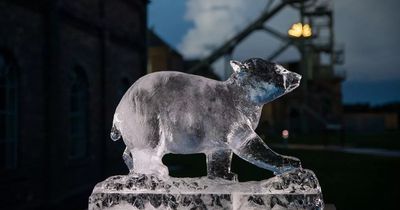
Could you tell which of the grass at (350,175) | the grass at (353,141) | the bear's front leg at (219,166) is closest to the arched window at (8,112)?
the grass at (350,175)

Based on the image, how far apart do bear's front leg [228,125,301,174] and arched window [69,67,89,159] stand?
9962mm

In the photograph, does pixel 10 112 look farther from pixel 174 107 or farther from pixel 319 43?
pixel 319 43

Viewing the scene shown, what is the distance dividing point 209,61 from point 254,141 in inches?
942

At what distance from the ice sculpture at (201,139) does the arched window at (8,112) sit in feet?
24.6

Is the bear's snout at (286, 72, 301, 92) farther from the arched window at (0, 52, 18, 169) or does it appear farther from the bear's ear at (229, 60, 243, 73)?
the arched window at (0, 52, 18, 169)

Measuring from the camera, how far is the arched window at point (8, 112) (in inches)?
371

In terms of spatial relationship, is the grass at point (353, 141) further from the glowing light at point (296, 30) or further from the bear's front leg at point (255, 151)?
the bear's front leg at point (255, 151)

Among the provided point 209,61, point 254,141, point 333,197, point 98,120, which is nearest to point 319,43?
point 209,61

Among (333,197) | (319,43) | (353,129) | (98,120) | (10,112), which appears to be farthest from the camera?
(353,129)

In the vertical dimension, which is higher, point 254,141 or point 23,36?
point 23,36

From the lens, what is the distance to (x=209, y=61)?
2656 cm

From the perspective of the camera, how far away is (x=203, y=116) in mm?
2789

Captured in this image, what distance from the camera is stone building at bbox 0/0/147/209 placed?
31.2ft

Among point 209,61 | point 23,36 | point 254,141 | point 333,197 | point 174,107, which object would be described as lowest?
point 333,197
